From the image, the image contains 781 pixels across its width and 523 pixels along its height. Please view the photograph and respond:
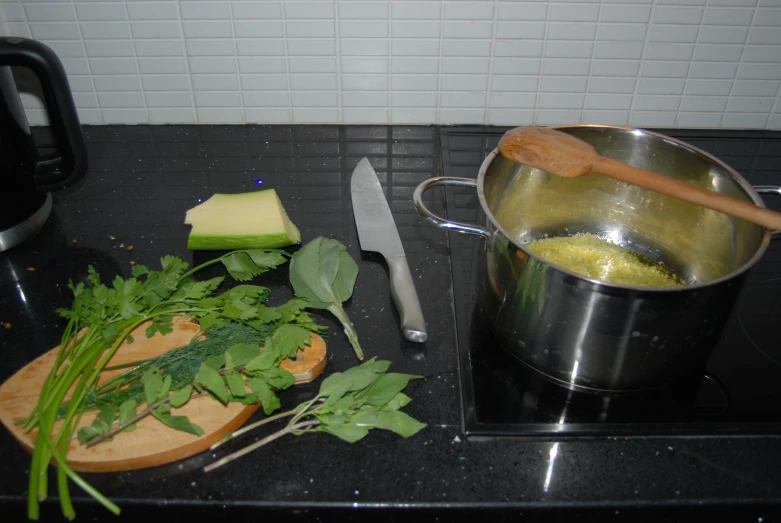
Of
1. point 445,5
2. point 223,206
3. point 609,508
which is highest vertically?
point 445,5

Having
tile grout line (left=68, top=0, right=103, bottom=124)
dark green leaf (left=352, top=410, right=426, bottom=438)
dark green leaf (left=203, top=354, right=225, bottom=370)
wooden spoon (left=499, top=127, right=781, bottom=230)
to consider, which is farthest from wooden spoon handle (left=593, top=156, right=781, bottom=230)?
tile grout line (left=68, top=0, right=103, bottom=124)

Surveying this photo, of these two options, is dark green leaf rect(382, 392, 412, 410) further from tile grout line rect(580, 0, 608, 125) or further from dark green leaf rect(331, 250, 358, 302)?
tile grout line rect(580, 0, 608, 125)

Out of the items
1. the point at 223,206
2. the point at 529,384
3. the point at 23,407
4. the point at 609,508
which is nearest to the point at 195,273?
the point at 223,206

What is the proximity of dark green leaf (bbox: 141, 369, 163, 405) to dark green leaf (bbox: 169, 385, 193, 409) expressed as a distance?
2cm

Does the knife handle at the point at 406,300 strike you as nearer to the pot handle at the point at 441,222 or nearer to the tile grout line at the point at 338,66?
the pot handle at the point at 441,222

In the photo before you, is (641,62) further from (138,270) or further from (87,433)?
(87,433)

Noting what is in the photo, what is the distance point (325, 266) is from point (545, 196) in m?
0.34

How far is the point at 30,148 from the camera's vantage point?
0.85 m

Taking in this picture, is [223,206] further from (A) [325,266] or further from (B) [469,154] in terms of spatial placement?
(B) [469,154]

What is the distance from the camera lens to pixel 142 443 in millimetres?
615

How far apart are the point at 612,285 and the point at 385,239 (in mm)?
364

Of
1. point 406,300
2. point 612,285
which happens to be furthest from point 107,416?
point 612,285

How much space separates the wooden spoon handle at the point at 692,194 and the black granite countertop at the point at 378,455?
23cm

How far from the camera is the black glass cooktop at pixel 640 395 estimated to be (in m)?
0.65
